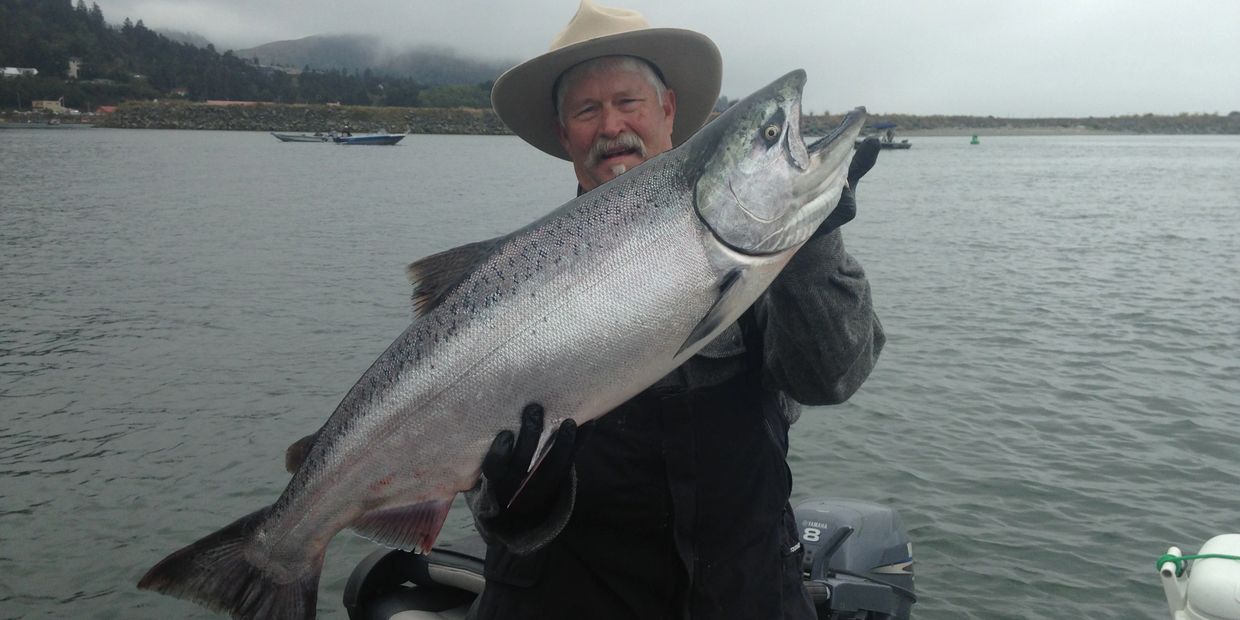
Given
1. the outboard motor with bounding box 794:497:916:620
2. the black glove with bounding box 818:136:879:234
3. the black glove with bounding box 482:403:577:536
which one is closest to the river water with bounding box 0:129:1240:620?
the outboard motor with bounding box 794:497:916:620

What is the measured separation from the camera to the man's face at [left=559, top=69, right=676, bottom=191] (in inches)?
133

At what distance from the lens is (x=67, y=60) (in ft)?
495

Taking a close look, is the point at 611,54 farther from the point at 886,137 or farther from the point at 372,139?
the point at 372,139

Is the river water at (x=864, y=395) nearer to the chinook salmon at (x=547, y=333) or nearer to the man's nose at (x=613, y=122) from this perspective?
the chinook salmon at (x=547, y=333)

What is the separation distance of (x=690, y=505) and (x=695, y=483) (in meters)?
0.07

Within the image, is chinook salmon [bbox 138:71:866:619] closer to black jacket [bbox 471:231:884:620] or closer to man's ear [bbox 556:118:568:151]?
black jacket [bbox 471:231:884:620]

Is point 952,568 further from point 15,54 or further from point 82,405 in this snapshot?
point 15,54

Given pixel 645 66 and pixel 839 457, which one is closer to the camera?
pixel 645 66

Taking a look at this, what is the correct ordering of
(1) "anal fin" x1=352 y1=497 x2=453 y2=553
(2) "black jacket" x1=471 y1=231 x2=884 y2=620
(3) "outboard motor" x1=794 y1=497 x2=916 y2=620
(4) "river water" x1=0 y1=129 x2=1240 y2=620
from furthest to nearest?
(4) "river water" x1=0 y1=129 x2=1240 y2=620, (3) "outboard motor" x1=794 y1=497 x2=916 y2=620, (2) "black jacket" x1=471 y1=231 x2=884 y2=620, (1) "anal fin" x1=352 y1=497 x2=453 y2=553

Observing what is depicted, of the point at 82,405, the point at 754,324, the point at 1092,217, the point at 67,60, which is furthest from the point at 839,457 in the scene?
the point at 67,60

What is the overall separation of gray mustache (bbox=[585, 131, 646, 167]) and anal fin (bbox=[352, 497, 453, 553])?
1469 mm

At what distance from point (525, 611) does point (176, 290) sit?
50.7 ft

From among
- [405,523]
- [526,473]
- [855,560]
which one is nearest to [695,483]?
[526,473]

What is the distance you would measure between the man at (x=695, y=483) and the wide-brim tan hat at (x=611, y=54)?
1.22 m
